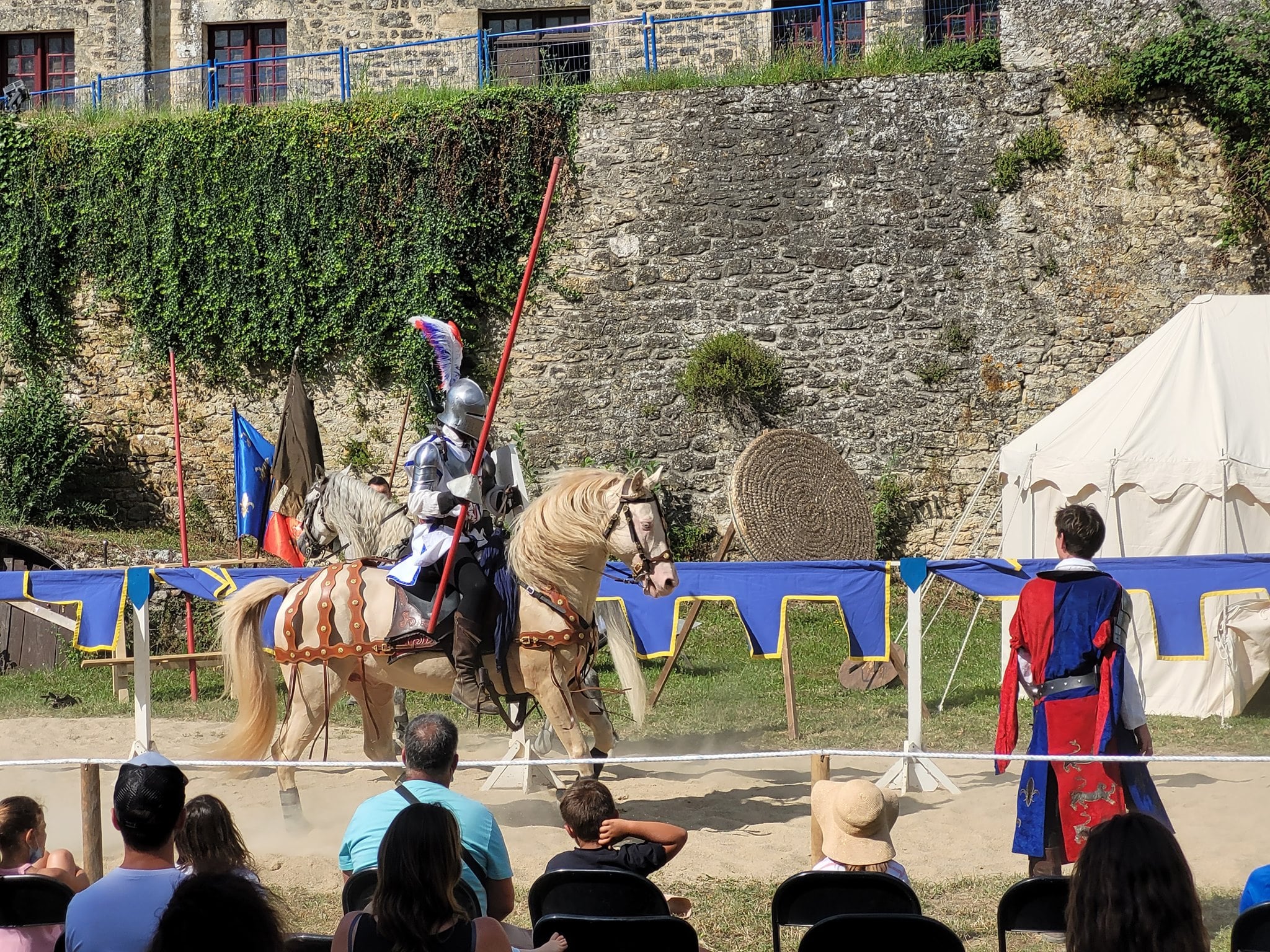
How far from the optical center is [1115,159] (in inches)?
504

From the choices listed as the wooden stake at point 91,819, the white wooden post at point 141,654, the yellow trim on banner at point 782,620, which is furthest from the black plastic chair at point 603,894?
the white wooden post at point 141,654

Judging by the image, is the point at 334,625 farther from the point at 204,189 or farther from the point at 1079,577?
the point at 204,189

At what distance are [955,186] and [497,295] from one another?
5035 millimetres

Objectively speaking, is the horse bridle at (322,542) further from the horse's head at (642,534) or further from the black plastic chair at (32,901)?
the black plastic chair at (32,901)

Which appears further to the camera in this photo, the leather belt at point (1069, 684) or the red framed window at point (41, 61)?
the red framed window at point (41, 61)

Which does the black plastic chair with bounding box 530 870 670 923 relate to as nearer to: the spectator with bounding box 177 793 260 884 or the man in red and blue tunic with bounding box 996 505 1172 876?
the spectator with bounding box 177 793 260 884

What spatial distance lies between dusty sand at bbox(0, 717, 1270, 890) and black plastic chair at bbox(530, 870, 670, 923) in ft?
6.77

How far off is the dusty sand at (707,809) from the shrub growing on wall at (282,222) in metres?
6.89

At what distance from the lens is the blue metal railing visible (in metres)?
16.4

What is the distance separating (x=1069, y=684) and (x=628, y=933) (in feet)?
6.95

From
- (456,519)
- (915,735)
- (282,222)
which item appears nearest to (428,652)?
(456,519)

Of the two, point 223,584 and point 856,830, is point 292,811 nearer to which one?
point 223,584

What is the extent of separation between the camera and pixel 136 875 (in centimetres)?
278

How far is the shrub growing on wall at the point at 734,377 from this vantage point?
43.6ft
